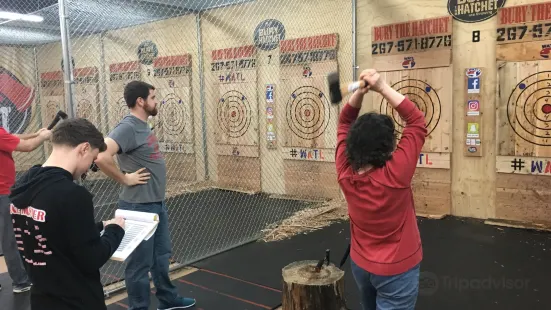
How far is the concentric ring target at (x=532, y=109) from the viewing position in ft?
13.5

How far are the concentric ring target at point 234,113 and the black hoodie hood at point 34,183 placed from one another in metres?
4.93

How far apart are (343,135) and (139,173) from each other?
4.02ft

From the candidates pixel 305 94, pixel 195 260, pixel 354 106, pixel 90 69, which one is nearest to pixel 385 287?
pixel 354 106

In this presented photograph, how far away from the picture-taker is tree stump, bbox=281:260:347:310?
7.27ft

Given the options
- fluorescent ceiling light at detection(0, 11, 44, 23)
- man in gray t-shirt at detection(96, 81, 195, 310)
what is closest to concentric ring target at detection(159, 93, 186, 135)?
fluorescent ceiling light at detection(0, 11, 44, 23)

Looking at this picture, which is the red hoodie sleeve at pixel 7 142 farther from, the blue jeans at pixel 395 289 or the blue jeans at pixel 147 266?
the blue jeans at pixel 395 289

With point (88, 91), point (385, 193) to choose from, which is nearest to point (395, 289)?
point (385, 193)

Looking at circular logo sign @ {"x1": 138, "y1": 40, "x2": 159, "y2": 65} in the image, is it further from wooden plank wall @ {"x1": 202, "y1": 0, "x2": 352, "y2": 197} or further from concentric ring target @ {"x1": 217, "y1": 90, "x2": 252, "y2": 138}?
concentric ring target @ {"x1": 217, "y1": 90, "x2": 252, "y2": 138}

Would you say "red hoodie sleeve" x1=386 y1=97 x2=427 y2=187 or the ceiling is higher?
the ceiling

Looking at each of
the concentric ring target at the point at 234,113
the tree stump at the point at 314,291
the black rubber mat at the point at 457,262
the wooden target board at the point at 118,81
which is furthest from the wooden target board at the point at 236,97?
the tree stump at the point at 314,291

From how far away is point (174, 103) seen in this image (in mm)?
6680

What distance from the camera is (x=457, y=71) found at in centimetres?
455

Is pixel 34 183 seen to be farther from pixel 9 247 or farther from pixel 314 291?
pixel 9 247

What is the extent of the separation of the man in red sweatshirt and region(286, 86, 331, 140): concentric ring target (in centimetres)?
399
